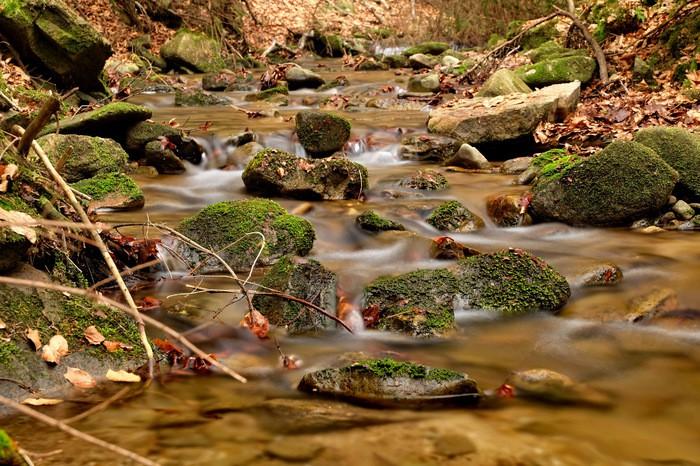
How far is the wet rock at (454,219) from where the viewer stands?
21.2ft

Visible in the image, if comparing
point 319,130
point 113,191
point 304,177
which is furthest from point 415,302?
point 319,130

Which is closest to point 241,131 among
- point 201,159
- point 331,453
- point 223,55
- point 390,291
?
point 201,159

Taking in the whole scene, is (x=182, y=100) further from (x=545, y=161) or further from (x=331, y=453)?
(x=331, y=453)

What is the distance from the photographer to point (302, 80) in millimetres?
15336

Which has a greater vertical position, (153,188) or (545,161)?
(545,161)

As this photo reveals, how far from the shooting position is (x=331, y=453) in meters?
2.59

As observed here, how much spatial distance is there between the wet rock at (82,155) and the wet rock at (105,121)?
0.65 m

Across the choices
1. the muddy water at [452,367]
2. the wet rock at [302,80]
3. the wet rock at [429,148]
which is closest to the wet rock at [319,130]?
the wet rock at [429,148]

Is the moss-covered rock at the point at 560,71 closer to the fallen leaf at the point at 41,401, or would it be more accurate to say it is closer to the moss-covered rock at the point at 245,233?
the moss-covered rock at the point at 245,233

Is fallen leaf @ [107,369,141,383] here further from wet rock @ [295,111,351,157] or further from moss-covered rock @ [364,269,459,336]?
wet rock @ [295,111,351,157]

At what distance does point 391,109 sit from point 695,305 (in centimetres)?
889

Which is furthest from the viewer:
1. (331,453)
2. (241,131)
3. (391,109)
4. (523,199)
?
(391,109)

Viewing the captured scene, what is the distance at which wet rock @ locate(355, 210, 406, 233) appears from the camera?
620cm

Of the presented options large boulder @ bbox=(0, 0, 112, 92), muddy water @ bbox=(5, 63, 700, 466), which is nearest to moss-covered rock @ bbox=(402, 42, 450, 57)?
large boulder @ bbox=(0, 0, 112, 92)
